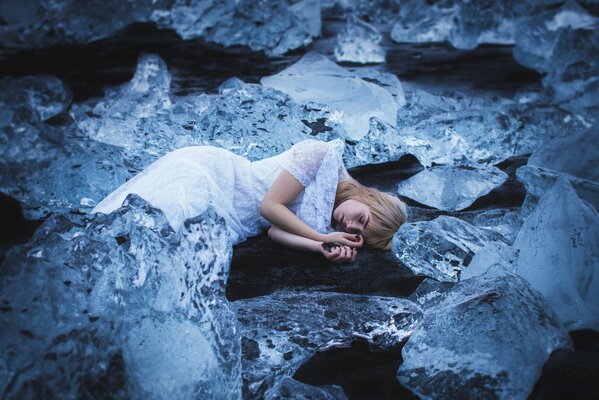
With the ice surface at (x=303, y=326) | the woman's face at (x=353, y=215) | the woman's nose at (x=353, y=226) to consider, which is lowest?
the ice surface at (x=303, y=326)

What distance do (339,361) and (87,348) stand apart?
670 mm

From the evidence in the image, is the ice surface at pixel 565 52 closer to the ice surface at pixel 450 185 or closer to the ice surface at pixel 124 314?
the ice surface at pixel 450 185

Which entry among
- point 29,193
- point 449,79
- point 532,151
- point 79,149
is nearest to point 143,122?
point 79,149

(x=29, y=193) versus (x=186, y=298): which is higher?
(x=186, y=298)

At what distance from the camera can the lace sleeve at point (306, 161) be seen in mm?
2135

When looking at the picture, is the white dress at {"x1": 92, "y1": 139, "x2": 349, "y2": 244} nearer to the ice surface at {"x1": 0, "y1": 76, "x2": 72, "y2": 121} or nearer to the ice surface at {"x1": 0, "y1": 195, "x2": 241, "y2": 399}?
the ice surface at {"x1": 0, "y1": 195, "x2": 241, "y2": 399}

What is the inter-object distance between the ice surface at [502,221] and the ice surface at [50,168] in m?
1.50

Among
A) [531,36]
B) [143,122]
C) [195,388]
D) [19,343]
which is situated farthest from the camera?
[531,36]

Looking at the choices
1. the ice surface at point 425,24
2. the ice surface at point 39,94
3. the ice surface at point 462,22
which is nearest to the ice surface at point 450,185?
the ice surface at point 39,94

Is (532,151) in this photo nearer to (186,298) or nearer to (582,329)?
(582,329)

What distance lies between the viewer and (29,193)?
2387mm

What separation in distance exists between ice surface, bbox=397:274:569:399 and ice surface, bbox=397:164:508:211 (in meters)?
0.92

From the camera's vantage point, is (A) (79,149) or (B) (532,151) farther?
(B) (532,151)

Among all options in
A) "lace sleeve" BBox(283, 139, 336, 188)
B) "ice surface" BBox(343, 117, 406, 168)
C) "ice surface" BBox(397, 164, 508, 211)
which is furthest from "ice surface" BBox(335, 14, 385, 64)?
"lace sleeve" BBox(283, 139, 336, 188)
